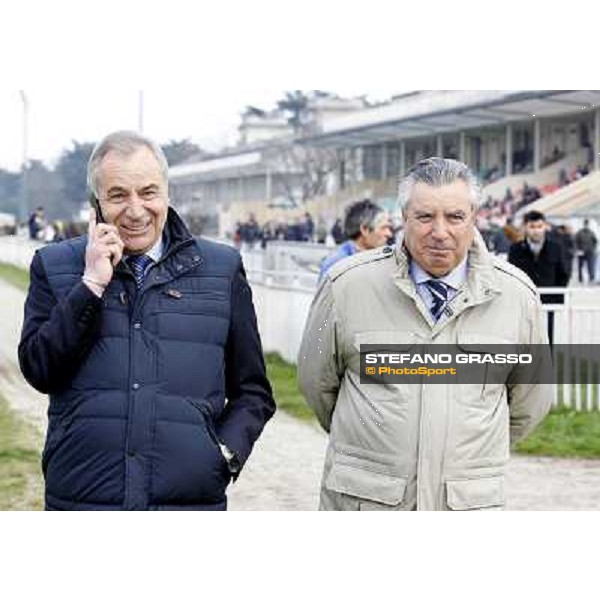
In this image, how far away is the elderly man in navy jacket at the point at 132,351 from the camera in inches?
85.1

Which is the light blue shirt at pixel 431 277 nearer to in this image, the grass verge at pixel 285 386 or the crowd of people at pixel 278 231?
the grass verge at pixel 285 386

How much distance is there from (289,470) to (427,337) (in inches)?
55.5

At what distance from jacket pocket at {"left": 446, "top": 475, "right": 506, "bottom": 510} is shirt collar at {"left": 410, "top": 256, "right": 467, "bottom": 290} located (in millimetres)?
391

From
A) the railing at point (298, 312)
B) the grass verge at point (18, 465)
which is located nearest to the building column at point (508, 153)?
the railing at point (298, 312)

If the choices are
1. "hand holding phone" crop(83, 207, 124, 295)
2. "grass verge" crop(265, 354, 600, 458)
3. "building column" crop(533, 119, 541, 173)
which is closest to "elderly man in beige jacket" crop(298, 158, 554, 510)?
"hand holding phone" crop(83, 207, 124, 295)

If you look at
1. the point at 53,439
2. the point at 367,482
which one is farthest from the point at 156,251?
the point at 367,482

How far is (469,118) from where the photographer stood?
118 inches

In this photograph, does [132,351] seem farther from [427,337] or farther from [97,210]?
[427,337]

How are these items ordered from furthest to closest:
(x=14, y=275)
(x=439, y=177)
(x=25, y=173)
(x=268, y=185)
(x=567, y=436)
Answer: (x=567, y=436)
(x=268, y=185)
(x=25, y=173)
(x=14, y=275)
(x=439, y=177)

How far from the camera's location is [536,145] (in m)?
3.14

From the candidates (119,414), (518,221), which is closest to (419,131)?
(518,221)

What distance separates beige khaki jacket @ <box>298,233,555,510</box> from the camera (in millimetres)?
2354
